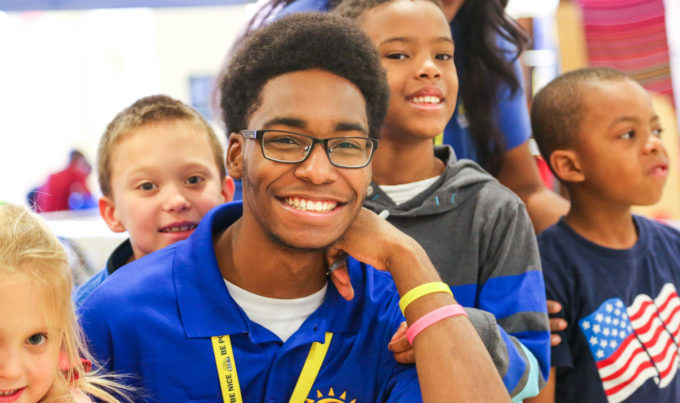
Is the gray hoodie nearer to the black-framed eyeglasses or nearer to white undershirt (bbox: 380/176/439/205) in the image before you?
white undershirt (bbox: 380/176/439/205)

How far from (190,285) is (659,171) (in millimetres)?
1577

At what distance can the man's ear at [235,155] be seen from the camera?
169 cm

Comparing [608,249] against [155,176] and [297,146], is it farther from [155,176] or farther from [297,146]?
[155,176]

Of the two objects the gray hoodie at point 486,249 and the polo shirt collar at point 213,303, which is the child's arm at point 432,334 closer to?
the polo shirt collar at point 213,303

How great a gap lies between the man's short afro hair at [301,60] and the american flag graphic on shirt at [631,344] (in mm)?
963

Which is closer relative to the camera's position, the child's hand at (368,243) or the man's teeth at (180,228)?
the child's hand at (368,243)

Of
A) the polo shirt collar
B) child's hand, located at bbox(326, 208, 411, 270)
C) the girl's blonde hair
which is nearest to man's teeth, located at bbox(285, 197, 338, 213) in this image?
child's hand, located at bbox(326, 208, 411, 270)

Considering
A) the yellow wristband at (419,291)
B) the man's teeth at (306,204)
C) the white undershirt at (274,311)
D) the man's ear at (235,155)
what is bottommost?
the white undershirt at (274,311)

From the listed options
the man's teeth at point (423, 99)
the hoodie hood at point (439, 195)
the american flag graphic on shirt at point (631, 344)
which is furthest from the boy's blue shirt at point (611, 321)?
the man's teeth at point (423, 99)

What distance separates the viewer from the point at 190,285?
1.58 meters

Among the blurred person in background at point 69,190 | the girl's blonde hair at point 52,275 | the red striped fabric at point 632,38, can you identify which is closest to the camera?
the girl's blonde hair at point 52,275

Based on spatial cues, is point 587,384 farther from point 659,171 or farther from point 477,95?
point 477,95

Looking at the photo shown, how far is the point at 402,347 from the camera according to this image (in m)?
1.59

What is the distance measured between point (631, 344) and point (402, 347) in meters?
0.94
